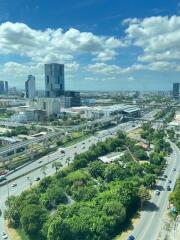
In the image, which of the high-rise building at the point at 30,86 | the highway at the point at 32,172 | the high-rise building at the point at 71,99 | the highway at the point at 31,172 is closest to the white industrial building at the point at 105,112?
the high-rise building at the point at 71,99

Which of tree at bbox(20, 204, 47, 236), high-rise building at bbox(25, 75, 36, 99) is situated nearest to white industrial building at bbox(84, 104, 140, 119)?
tree at bbox(20, 204, 47, 236)

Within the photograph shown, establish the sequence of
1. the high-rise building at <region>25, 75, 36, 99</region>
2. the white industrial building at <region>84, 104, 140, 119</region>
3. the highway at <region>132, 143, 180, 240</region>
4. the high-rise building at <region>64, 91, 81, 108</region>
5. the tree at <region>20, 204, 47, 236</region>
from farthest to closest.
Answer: the high-rise building at <region>25, 75, 36, 99</region> < the high-rise building at <region>64, 91, 81, 108</region> < the white industrial building at <region>84, 104, 140, 119</region> < the highway at <region>132, 143, 180, 240</region> < the tree at <region>20, 204, 47, 236</region>

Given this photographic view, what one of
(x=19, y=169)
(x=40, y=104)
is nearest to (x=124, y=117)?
(x=40, y=104)

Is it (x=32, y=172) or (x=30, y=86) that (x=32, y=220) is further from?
(x=30, y=86)

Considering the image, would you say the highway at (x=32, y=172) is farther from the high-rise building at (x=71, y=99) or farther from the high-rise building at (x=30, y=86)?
the high-rise building at (x=30, y=86)

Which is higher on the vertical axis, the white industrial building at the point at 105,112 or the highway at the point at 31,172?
the white industrial building at the point at 105,112

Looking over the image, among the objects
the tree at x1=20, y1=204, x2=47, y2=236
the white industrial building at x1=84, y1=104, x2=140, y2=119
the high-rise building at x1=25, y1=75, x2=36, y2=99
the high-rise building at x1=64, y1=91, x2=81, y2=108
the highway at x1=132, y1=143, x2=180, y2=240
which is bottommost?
the highway at x1=132, y1=143, x2=180, y2=240

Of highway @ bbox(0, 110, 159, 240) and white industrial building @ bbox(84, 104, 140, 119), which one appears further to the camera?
white industrial building @ bbox(84, 104, 140, 119)

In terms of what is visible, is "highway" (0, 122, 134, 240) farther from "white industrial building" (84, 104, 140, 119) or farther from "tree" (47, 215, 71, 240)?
"white industrial building" (84, 104, 140, 119)

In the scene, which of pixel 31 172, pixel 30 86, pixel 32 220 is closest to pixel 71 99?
pixel 30 86

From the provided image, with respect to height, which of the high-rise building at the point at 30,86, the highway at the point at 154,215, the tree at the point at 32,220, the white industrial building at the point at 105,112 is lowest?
the highway at the point at 154,215

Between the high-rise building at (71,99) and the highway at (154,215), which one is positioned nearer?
the highway at (154,215)
